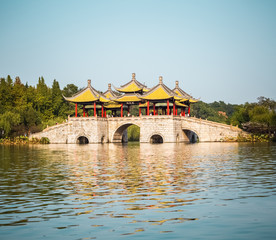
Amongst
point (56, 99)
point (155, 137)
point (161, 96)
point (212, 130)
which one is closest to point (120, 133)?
point (155, 137)

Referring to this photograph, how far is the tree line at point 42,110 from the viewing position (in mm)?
48791

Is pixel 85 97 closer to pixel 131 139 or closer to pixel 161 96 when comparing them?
pixel 161 96

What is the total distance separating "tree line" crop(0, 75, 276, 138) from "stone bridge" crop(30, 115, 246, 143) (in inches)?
101

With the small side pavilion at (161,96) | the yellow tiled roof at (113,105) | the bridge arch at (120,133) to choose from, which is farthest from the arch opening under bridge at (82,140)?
the small side pavilion at (161,96)

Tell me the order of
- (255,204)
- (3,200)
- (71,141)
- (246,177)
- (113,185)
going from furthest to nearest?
(71,141), (246,177), (113,185), (3,200), (255,204)

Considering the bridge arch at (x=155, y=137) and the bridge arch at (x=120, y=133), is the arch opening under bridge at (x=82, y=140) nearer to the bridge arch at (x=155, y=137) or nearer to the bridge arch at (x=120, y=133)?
the bridge arch at (x=120, y=133)

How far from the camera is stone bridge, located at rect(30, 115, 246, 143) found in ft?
163

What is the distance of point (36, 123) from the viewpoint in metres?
60.6

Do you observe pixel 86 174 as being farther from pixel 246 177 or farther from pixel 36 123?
pixel 36 123

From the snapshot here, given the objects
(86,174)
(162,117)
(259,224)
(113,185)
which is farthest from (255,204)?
(162,117)

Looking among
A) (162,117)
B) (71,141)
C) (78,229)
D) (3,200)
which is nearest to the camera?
(78,229)

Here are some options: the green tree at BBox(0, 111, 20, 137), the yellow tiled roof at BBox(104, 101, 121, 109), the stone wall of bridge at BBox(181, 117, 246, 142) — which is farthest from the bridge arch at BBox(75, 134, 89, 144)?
the stone wall of bridge at BBox(181, 117, 246, 142)

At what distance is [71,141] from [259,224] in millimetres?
47294

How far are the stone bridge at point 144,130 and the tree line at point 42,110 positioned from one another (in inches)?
101
